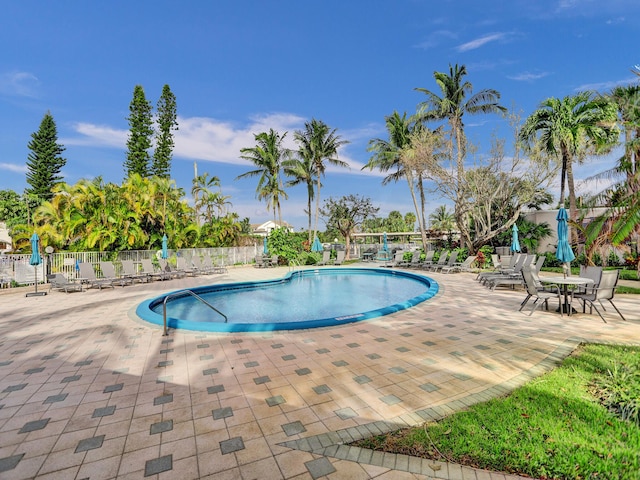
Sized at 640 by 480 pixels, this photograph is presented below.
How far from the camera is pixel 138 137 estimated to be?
97.9 feet

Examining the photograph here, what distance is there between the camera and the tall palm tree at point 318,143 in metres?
25.6

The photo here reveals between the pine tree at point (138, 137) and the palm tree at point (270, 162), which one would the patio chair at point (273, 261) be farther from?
the pine tree at point (138, 137)

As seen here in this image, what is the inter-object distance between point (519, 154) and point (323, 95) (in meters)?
15.2

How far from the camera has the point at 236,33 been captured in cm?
1548

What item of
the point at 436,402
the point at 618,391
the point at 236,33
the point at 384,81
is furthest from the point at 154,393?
the point at 384,81

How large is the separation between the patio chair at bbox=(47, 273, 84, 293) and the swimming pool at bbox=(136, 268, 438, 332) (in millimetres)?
4138

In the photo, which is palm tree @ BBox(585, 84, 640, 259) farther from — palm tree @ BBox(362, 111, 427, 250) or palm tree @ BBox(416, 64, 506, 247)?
palm tree @ BBox(362, 111, 427, 250)

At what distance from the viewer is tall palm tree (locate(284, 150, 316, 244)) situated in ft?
84.4

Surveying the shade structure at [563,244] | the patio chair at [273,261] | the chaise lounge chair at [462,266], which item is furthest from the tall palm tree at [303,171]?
the shade structure at [563,244]

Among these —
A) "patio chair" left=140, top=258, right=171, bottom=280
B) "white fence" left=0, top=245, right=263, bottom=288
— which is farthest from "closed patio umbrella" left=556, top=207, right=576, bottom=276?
"white fence" left=0, top=245, right=263, bottom=288

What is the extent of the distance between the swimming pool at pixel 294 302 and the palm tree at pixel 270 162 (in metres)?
11.7

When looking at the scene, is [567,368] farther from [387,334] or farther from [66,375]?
[66,375]

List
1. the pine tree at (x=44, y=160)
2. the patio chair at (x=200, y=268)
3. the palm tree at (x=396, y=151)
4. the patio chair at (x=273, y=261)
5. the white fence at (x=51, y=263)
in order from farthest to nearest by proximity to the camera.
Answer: the pine tree at (x=44, y=160) < the palm tree at (x=396, y=151) < the patio chair at (x=273, y=261) < the patio chair at (x=200, y=268) < the white fence at (x=51, y=263)

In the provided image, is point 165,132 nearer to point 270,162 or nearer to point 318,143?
point 270,162
